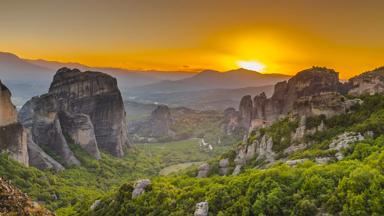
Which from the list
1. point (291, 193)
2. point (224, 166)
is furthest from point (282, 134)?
point (291, 193)

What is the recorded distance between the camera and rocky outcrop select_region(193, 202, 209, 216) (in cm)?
2876

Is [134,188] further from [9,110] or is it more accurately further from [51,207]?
[9,110]

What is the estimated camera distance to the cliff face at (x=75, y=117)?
76375 millimetres

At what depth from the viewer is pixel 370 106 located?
1619 inches

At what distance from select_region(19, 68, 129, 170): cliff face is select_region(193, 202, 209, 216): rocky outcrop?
152ft

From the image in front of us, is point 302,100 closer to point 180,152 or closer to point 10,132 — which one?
point 10,132

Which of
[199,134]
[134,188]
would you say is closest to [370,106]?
[134,188]

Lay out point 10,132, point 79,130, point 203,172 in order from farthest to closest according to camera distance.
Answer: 1. point 79,130
2. point 10,132
3. point 203,172

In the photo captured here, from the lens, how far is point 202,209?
2900cm

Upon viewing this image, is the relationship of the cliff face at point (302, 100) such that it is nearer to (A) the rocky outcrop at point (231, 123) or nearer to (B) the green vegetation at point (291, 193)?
(A) the rocky outcrop at point (231, 123)

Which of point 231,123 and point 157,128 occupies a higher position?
point 231,123

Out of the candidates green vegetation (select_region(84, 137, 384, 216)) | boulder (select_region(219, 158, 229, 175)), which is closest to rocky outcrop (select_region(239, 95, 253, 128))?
boulder (select_region(219, 158, 229, 175))

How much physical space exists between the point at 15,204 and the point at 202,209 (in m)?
14.6

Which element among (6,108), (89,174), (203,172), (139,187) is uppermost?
(6,108)
